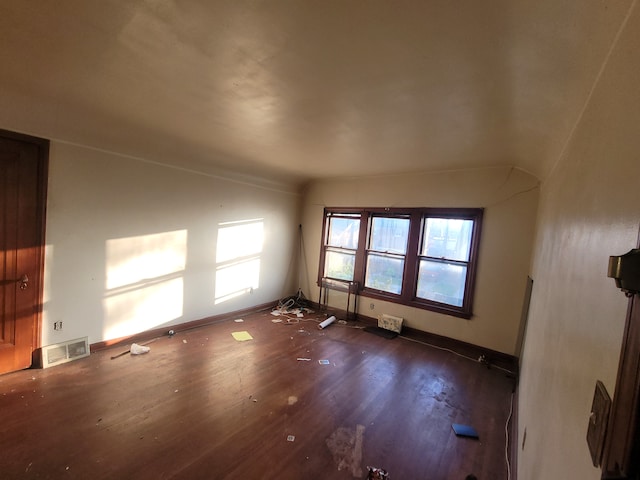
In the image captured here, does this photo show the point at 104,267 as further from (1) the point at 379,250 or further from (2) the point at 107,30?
(1) the point at 379,250

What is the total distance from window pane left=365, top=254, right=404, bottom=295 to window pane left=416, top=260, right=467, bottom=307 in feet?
1.21

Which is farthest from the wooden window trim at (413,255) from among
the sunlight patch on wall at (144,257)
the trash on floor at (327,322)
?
the sunlight patch on wall at (144,257)

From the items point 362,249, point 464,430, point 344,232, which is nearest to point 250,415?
point 464,430

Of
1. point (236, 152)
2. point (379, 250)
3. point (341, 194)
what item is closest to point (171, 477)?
point (236, 152)

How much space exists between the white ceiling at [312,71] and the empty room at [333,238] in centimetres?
2

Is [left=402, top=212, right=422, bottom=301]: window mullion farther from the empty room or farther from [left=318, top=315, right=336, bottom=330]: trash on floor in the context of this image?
[left=318, top=315, right=336, bottom=330]: trash on floor

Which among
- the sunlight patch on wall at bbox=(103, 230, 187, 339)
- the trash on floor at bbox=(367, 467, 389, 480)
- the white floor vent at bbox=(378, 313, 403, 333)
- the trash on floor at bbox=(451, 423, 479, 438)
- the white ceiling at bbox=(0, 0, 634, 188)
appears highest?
the white ceiling at bbox=(0, 0, 634, 188)

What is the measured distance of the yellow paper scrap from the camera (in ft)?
13.0

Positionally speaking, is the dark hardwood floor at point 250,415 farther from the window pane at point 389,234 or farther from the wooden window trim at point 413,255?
the window pane at point 389,234

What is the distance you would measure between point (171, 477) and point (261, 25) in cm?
271

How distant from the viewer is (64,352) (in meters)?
3.04

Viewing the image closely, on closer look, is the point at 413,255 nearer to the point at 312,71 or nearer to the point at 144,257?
the point at 312,71

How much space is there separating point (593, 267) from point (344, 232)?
Result: 456 cm

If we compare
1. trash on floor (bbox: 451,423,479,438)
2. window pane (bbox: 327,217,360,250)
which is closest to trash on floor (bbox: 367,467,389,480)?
trash on floor (bbox: 451,423,479,438)
